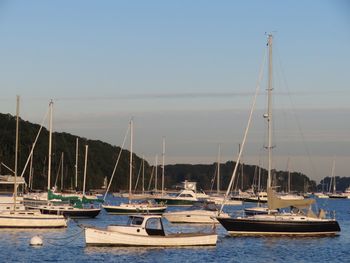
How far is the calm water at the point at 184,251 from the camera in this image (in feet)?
167

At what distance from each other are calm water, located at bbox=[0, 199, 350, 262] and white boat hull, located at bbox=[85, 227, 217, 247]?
0.43 m

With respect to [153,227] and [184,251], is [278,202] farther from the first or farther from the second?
[153,227]

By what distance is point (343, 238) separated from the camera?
228ft

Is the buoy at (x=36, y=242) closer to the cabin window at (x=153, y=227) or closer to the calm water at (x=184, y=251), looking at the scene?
the calm water at (x=184, y=251)

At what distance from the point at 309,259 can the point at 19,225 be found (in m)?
24.0

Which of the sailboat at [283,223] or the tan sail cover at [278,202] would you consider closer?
the sailboat at [283,223]

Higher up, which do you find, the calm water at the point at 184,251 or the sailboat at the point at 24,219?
the sailboat at the point at 24,219

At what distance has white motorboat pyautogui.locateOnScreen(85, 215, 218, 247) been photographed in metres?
53.9

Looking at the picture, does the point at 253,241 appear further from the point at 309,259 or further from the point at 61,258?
the point at 61,258

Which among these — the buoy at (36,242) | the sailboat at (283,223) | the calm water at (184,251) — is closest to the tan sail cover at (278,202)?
the sailboat at (283,223)

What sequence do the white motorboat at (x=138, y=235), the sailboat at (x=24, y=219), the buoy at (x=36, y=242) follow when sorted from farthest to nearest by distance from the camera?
the sailboat at (x=24, y=219) < the buoy at (x=36, y=242) < the white motorboat at (x=138, y=235)

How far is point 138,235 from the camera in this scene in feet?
177

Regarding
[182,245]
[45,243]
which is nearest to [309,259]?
[182,245]

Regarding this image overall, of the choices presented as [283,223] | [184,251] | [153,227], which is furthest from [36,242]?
[283,223]
